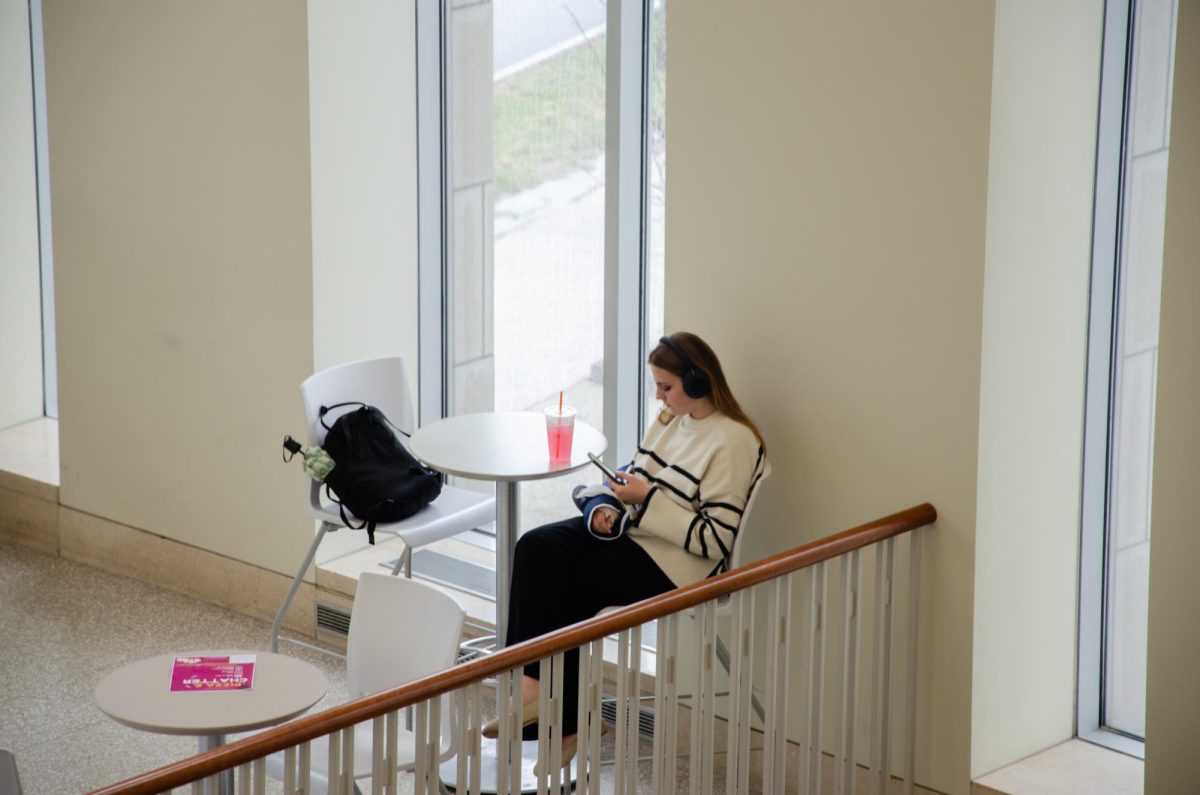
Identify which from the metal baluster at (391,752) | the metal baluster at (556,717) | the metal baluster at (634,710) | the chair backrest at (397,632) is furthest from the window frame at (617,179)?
the metal baluster at (391,752)

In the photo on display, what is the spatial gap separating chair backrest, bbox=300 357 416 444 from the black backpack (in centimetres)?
7

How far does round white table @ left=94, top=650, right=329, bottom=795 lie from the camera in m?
3.46

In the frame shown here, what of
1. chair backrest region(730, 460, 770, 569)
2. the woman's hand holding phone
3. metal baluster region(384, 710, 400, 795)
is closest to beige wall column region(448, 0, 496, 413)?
the woman's hand holding phone

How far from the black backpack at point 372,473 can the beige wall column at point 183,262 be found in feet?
2.40

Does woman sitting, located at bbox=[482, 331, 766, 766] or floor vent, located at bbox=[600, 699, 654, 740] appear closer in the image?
woman sitting, located at bbox=[482, 331, 766, 766]

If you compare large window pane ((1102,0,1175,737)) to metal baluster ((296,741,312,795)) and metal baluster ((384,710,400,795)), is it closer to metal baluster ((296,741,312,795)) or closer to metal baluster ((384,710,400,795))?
metal baluster ((384,710,400,795))

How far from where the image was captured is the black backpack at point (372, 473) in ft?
15.4

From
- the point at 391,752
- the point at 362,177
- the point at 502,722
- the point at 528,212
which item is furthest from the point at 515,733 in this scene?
the point at 362,177

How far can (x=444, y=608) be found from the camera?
3.64 metres

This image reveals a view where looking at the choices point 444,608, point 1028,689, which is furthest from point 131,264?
point 1028,689

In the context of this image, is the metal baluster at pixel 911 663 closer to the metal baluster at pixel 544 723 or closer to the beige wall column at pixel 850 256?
the beige wall column at pixel 850 256

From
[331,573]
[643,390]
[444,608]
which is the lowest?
[331,573]

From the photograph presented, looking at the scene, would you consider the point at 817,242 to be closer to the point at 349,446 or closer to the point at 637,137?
the point at 637,137

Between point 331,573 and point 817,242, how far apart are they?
2.42 meters
